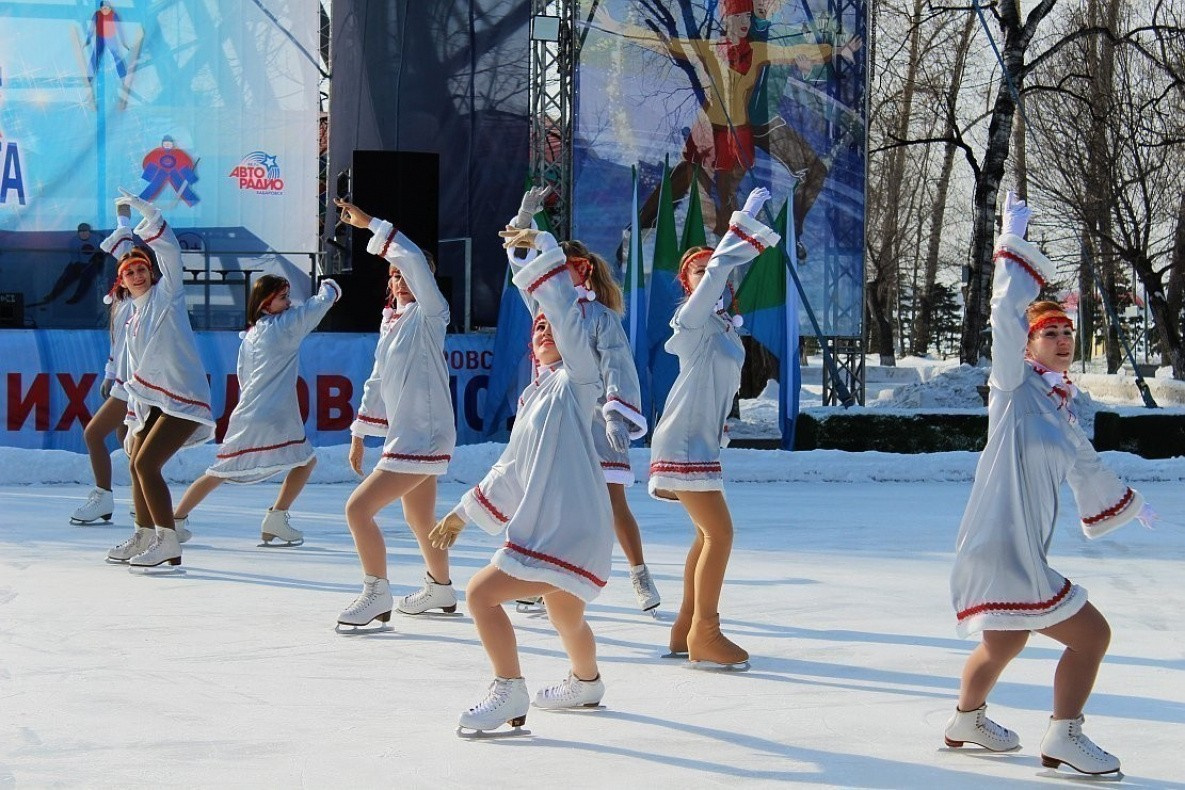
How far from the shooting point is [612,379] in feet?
20.5

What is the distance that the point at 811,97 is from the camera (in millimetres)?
19281

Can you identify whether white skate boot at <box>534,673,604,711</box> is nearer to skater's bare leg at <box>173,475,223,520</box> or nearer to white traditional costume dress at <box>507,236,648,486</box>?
white traditional costume dress at <box>507,236,648,486</box>

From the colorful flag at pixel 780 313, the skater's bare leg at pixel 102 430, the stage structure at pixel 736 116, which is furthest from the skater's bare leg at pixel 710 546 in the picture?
the stage structure at pixel 736 116

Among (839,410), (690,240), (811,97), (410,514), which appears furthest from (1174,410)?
(410,514)

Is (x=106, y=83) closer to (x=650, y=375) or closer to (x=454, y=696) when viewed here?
(x=650, y=375)

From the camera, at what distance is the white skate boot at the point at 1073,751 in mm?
4320

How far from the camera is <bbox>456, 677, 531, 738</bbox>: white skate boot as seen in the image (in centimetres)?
475

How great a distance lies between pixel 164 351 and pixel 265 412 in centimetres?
74

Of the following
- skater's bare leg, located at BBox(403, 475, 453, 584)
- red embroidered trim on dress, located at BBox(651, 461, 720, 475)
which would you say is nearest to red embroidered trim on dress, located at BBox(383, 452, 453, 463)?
skater's bare leg, located at BBox(403, 475, 453, 584)

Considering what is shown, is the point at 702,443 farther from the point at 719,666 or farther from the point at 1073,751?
the point at 1073,751

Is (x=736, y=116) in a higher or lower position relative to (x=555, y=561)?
higher

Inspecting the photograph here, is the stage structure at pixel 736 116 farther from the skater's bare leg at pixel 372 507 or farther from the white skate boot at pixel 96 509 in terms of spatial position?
the skater's bare leg at pixel 372 507

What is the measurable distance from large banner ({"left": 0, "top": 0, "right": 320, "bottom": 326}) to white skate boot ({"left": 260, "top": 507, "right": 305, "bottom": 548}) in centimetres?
794

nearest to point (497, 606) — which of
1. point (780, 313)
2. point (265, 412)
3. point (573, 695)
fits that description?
point (573, 695)
